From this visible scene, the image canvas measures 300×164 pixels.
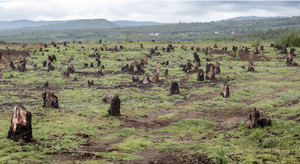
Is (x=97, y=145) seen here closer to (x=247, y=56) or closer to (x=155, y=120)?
(x=155, y=120)

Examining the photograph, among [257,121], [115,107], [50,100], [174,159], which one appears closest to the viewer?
[174,159]

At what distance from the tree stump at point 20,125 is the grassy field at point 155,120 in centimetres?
51

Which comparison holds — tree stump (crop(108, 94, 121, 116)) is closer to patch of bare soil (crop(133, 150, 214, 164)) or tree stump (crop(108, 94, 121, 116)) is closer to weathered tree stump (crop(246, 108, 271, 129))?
patch of bare soil (crop(133, 150, 214, 164))

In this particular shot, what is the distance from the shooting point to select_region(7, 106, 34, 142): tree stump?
46.7 feet

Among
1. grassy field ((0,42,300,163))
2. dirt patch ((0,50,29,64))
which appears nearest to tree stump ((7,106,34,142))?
grassy field ((0,42,300,163))

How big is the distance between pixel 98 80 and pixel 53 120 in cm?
1815

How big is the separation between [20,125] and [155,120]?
29.8 feet

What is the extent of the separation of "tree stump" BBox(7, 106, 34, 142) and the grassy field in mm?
514

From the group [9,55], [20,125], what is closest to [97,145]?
[20,125]

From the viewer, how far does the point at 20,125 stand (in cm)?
1423

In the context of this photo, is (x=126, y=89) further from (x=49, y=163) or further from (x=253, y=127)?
(x=49, y=163)

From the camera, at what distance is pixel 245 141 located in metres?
14.3

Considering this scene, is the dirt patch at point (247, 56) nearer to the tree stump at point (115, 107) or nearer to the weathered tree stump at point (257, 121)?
the tree stump at point (115, 107)

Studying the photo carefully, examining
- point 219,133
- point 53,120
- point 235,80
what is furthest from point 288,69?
point 53,120
